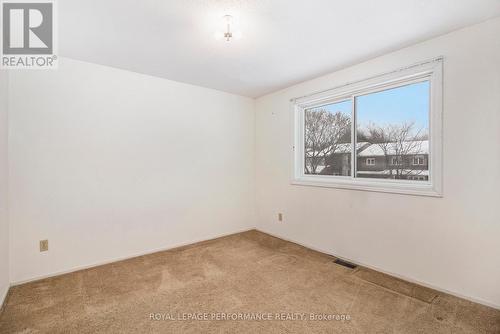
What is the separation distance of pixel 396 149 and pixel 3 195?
3.84 metres

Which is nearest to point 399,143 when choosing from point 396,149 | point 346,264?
point 396,149

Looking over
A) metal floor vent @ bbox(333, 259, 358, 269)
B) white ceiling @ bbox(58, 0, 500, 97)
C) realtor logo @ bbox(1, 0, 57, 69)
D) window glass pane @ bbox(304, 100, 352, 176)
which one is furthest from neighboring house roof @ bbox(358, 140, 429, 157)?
realtor logo @ bbox(1, 0, 57, 69)

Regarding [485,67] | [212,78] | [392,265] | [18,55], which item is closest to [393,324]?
[392,265]

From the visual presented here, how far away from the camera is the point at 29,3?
1.77 metres

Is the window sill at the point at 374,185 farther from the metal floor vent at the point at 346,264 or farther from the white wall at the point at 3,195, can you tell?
the white wall at the point at 3,195

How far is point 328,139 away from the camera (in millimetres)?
3316

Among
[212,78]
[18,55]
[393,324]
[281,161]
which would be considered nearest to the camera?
[393,324]

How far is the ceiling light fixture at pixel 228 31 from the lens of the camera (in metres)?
1.90

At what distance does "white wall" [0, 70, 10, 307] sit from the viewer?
2037 mm

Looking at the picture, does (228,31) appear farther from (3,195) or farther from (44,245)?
(44,245)

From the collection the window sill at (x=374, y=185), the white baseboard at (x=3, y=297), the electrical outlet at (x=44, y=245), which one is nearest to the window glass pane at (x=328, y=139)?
the window sill at (x=374, y=185)

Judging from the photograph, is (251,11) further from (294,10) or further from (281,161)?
(281,161)

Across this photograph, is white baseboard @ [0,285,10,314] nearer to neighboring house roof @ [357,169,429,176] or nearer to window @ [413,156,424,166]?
neighboring house roof @ [357,169,429,176]

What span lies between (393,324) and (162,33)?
3004mm
